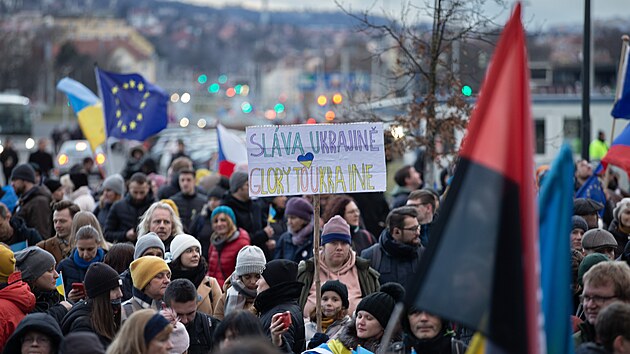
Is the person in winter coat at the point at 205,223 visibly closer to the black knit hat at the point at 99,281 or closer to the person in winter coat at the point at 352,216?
the person in winter coat at the point at 352,216

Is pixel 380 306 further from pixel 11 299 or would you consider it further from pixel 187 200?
pixel 187 200

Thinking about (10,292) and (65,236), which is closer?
(10,292)

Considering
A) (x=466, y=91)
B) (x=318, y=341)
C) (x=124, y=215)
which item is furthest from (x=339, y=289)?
(x=466, y=91)

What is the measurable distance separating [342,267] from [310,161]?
973mm

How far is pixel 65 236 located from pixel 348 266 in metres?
2.90

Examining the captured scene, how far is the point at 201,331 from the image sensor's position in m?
7.64

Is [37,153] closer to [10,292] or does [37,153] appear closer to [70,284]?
[70,284]

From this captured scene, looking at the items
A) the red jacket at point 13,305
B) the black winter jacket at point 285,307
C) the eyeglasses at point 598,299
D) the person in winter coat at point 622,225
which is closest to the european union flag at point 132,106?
the person in winter coat at point 622,225

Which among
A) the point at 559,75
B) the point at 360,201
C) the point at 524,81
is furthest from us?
the point at 559,75

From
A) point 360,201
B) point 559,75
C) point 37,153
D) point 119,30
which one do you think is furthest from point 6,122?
point 119,30

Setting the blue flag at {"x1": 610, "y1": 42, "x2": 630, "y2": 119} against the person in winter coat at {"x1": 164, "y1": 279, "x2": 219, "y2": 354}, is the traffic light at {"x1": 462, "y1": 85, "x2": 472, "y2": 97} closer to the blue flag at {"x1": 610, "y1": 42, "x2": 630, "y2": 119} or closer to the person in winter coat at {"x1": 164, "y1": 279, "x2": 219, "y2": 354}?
the blue flag at {"x1": 610, "y1": 42, "x2": 630, "y2": 119}

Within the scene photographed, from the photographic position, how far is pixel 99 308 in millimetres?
7465

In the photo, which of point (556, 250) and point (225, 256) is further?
point (225, 256)

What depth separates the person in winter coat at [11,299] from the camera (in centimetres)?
732
